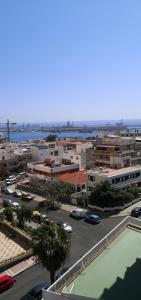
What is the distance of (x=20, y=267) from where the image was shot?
23.9 meters

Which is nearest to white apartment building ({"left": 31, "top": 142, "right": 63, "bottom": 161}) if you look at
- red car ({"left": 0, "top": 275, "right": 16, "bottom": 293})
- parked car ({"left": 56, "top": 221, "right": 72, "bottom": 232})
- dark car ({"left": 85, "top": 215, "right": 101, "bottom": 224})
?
dark car ({"left": 85, "top": 215, "right": 101, "bottom": 224})

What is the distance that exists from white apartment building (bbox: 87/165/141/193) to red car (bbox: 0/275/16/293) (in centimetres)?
2021

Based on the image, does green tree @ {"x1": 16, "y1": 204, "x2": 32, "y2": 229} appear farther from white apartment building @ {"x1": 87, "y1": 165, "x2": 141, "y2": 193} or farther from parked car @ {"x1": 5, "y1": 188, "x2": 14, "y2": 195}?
parked car @ {"x1": 5, "y1": 188, "x2": 14, "y2": 195}

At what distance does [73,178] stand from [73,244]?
18.6m

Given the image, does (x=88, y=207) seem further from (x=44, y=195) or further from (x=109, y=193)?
(x=44, y=195)

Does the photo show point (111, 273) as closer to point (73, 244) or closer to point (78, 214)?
point (73, 244)

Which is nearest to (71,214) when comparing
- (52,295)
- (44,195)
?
(44,195)

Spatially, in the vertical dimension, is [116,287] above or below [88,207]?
above

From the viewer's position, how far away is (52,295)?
11.9m

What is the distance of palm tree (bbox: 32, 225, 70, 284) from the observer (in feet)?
62.9

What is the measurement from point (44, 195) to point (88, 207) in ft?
27.6

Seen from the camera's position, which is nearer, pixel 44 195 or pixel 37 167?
pixel 44 195

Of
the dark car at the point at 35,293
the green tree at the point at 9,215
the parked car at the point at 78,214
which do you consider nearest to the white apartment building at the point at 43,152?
the parked car at the point at 78,214

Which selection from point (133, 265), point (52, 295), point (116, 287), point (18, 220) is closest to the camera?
point (52, 295)
